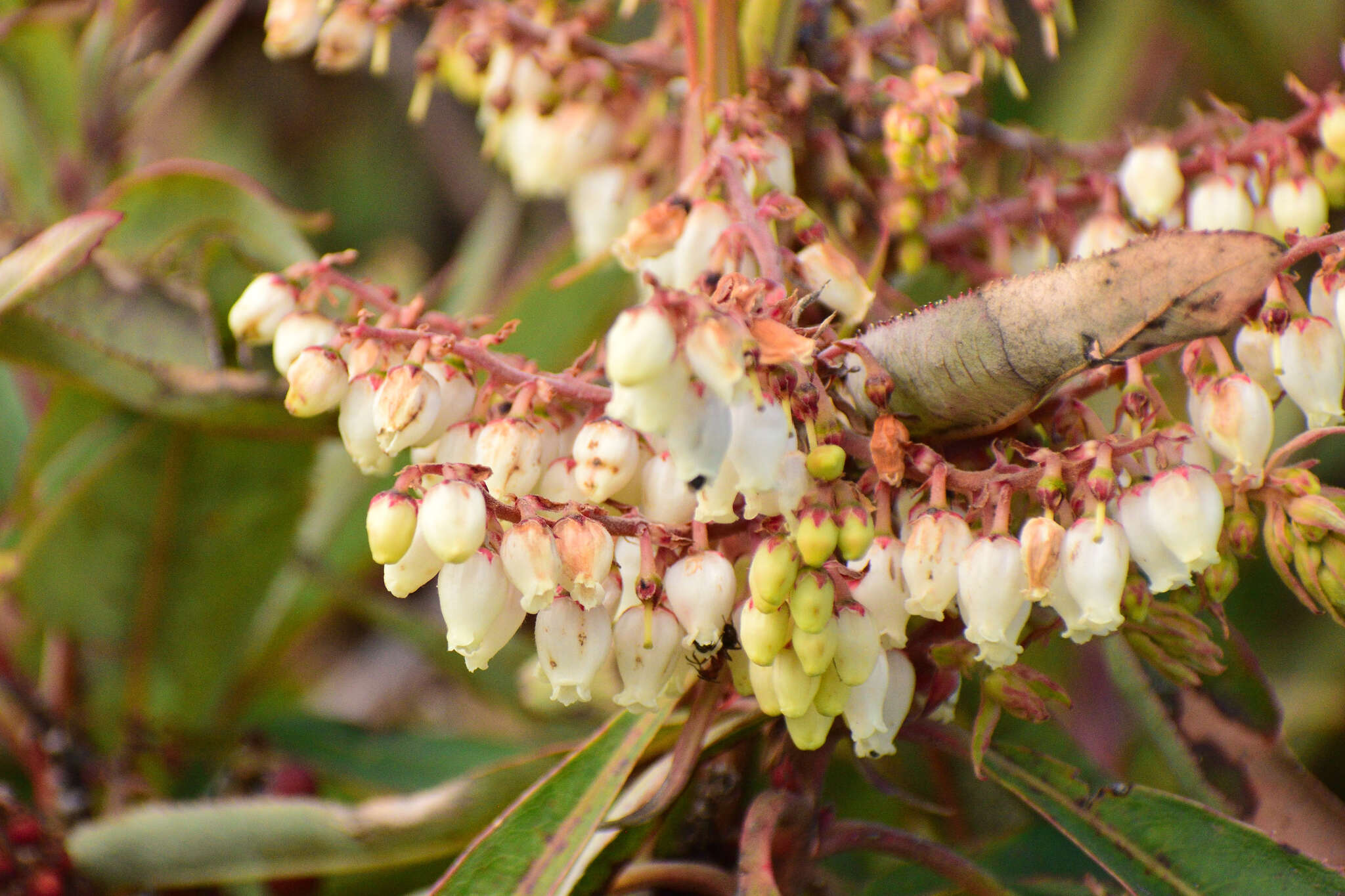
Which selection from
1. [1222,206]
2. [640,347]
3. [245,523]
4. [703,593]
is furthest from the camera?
[245,523]

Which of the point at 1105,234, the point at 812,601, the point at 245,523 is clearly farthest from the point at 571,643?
the point at 245,523

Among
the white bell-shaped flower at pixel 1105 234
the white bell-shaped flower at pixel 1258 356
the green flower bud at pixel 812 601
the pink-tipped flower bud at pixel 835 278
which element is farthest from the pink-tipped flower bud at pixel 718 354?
the white bell-shaped flower at pixel 1105 234

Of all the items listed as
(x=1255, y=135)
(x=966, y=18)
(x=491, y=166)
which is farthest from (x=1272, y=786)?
(x=491, y=166)

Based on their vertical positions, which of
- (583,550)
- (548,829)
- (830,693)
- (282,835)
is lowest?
(282,835)

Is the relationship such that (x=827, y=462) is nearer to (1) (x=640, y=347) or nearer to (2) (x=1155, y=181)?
(1) (x=640, y=347)

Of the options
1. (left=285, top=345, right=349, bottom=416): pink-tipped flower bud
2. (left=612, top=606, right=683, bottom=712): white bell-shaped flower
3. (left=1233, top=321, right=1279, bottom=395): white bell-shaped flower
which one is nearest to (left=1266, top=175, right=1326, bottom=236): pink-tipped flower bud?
(left=1233, top=321, right=1279, bottom=395): white bell-shaped flower

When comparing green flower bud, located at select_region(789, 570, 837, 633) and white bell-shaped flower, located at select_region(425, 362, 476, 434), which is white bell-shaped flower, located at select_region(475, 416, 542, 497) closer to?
white bell-shaped flower, located at select_region(425, 362, 476, 434)
